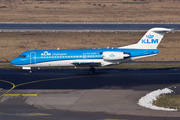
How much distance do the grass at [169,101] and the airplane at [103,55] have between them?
39.8 feet

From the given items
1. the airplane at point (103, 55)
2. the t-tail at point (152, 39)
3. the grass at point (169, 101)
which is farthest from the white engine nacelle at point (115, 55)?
the grass at point (169, 101)

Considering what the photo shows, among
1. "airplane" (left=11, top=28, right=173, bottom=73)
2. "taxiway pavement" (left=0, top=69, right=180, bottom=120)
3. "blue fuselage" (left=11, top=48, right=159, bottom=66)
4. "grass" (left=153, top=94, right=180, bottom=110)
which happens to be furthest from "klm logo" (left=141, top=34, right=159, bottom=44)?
"grass" (left=153, top=94, right=180, bottom=110)

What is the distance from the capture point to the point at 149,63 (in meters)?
50.8

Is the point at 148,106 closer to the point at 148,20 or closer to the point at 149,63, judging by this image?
the point at 149,63

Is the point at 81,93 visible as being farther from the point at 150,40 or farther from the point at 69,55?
the point at 150,40

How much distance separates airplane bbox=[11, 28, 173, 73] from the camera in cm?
4053

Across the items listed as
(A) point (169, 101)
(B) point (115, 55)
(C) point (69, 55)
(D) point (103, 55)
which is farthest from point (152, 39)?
(A) point (169, 101)

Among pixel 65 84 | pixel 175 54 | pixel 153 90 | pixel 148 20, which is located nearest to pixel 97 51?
pixel 65 84

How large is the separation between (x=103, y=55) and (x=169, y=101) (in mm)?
14896

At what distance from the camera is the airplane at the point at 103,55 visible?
40531mm

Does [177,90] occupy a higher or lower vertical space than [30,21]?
lower

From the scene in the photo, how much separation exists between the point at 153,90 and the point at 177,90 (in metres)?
2.51

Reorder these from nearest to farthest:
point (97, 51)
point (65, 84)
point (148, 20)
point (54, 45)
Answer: point (65, 84) → point (97, 51) → point (54, 45) → point (148, 20)

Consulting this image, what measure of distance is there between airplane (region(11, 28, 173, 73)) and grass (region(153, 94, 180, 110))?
12.1m
